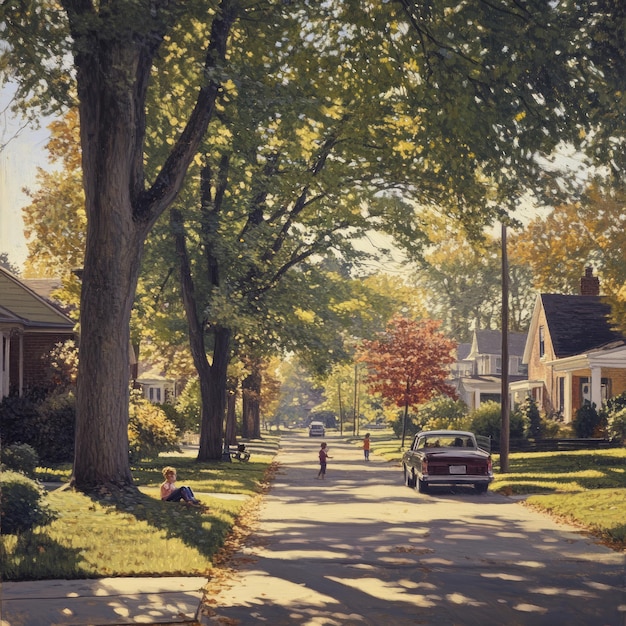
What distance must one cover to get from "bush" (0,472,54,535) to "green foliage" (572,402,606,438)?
120ft

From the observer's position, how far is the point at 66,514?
57.3 ft

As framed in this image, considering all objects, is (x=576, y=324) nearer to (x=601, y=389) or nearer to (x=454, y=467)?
(x=601, y=389)

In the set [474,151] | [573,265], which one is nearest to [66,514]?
[474,151]

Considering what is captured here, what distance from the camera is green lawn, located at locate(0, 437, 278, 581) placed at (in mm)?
13461

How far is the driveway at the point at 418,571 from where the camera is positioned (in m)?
11.4

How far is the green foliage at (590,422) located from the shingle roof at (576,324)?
6.83 m

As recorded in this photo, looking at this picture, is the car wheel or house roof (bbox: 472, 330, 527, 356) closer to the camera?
the car wheel

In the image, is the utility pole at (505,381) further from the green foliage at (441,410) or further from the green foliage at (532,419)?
the green foliage at (441,410)

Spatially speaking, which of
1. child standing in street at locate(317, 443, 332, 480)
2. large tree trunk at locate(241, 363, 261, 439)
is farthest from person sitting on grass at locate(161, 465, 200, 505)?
large tree trunk at locate(241, 363, 261, 439)

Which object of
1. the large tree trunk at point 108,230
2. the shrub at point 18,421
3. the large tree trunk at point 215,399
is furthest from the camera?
the large tree trunk at point 215,399

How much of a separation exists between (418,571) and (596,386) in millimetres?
39689

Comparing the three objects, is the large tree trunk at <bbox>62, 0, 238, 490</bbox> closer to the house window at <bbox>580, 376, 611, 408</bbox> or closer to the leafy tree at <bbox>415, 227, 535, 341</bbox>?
the house window at <bbox>580, 376, 611, 408</bbox>

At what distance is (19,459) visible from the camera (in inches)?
982

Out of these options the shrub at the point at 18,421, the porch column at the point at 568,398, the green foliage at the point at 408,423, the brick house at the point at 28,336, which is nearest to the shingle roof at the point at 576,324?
the porch column at the point at 568,398
